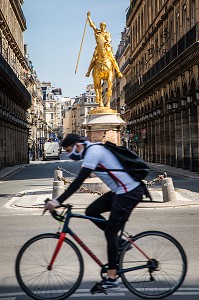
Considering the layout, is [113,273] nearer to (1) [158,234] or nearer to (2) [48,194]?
(1) [158,234]

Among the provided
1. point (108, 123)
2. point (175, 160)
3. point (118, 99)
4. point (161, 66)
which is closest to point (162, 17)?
point (161, 66)

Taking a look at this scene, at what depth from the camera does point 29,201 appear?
18.2m

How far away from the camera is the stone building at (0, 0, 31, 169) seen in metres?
46.5

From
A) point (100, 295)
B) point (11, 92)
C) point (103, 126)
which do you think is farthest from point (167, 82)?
point (100, 295)

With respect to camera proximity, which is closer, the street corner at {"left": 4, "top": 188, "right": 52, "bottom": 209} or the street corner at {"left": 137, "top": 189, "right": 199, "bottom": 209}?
the street corner at {"left": 137, "top": 189, "right": 199, "bottom": 209}

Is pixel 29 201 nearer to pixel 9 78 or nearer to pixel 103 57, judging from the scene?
pixel 103 57

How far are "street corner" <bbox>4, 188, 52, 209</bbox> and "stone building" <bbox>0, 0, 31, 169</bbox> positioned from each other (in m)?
19.3

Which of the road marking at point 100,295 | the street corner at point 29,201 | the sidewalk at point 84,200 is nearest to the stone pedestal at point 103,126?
the sidewalk at point 84,200

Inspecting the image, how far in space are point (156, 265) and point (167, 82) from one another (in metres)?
36.4

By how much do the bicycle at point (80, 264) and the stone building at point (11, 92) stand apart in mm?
33685

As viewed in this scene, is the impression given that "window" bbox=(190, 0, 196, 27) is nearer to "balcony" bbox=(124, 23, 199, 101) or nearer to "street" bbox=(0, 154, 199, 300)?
"balcony" bbox=(124, 23, 199, 101)

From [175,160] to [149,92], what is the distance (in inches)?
471

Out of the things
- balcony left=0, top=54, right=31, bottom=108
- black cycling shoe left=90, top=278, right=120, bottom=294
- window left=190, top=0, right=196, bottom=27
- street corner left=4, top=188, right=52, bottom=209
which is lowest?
street corner left=4, top=188, right=52, bottom=209

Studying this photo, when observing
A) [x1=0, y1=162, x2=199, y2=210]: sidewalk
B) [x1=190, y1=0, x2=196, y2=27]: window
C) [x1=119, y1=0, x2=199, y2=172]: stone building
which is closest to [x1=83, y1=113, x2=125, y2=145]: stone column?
[x1=0, y1=162, x2=199, y2=210]: sidewalk
